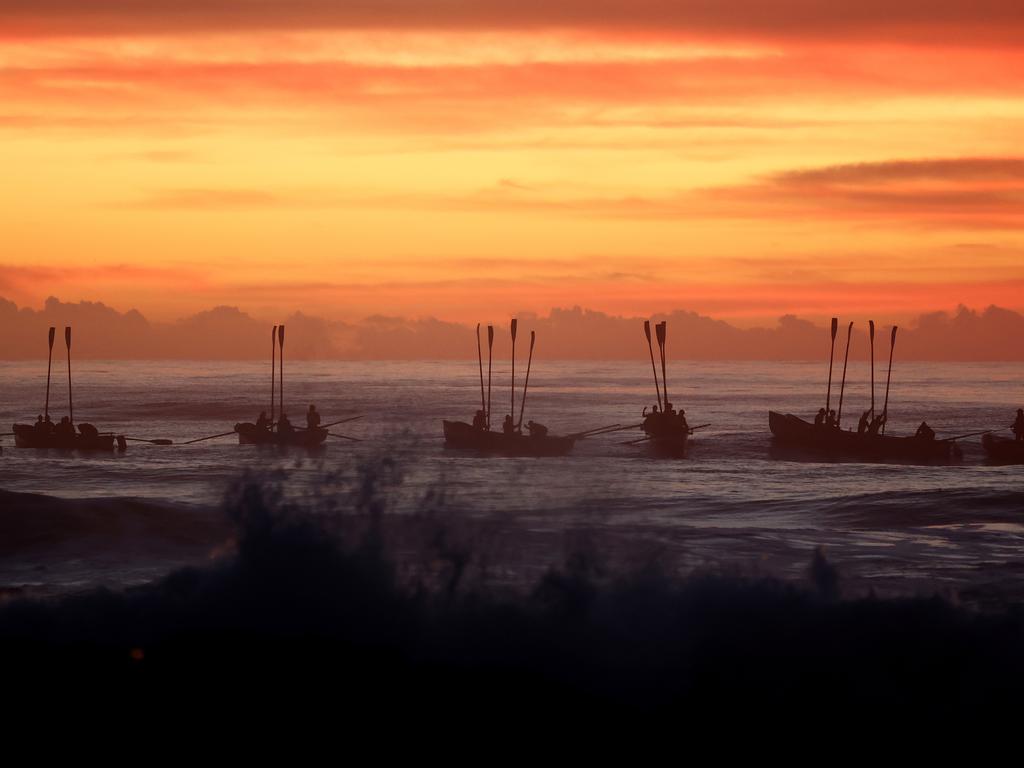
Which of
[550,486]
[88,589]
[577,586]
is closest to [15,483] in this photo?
[550,486]

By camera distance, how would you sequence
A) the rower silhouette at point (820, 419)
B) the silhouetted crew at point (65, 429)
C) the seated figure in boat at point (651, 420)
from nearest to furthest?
the silhouetted crew at point (65, 429)
the seated figure in boat at point (651, 420)
the rower silhouette at point (820, 419)

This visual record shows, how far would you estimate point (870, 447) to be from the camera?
61.5 m

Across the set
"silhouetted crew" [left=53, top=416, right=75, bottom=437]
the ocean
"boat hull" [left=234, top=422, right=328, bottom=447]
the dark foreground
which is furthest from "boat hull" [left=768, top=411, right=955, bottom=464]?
the dark foreground

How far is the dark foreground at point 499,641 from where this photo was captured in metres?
13.7

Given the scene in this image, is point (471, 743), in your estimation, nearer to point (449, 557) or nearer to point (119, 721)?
point (119, 721)

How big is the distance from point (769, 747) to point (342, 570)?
6.83 metres

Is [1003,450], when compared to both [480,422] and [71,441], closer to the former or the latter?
[480,422]

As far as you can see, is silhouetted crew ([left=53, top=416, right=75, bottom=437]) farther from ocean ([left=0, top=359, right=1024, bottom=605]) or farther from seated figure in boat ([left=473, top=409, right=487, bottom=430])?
seated figure in boat ([left=473, top=409, right=487, bottom=430])

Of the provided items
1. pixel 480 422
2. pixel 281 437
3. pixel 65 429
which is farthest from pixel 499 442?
pixel 65 429

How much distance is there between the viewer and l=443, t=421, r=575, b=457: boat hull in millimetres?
59250

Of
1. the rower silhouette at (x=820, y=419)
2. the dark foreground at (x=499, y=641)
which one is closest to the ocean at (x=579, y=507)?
the dark foreground at (x=499, y=641)

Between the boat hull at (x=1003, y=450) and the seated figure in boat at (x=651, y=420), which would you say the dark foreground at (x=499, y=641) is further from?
the seated figure in boat at (x=651, y=420)

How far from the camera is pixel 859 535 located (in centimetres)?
2930

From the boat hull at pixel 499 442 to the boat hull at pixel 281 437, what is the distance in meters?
6.50
